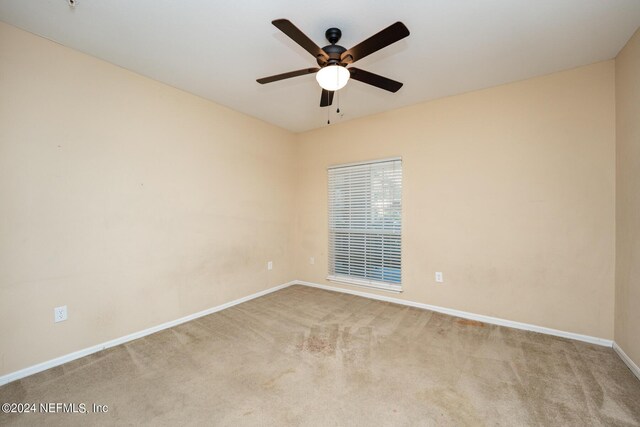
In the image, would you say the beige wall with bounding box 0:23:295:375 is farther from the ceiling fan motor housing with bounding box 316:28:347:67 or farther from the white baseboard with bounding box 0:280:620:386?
the ceiling fan motor housing with bounding box 316:28:347:67

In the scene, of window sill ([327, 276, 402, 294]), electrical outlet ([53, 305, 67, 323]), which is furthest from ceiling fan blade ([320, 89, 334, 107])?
electrical outlet ([53, 305, 67, 323])

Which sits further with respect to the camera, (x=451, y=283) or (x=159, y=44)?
(x=451, y=283)

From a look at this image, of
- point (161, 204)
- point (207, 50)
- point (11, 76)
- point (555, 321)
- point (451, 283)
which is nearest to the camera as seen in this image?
point (11, 76)

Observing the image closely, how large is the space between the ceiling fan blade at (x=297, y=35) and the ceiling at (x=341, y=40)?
1.08ft

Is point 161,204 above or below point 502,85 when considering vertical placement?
below

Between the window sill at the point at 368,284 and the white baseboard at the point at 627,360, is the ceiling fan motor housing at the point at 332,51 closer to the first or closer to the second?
the window sill at the point at 368,284

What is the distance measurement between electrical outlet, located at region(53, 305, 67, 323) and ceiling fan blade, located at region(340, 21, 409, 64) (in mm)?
3004

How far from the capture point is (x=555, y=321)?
8.66ft

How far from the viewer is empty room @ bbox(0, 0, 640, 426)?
1.82 metres

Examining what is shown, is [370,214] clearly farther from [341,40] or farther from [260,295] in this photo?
[341,40]

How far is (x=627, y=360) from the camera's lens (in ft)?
6.95

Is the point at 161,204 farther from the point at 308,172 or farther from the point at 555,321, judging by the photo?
the point at 555,321

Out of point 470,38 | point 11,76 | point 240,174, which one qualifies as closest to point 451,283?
point 470,38

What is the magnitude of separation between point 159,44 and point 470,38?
258cm
